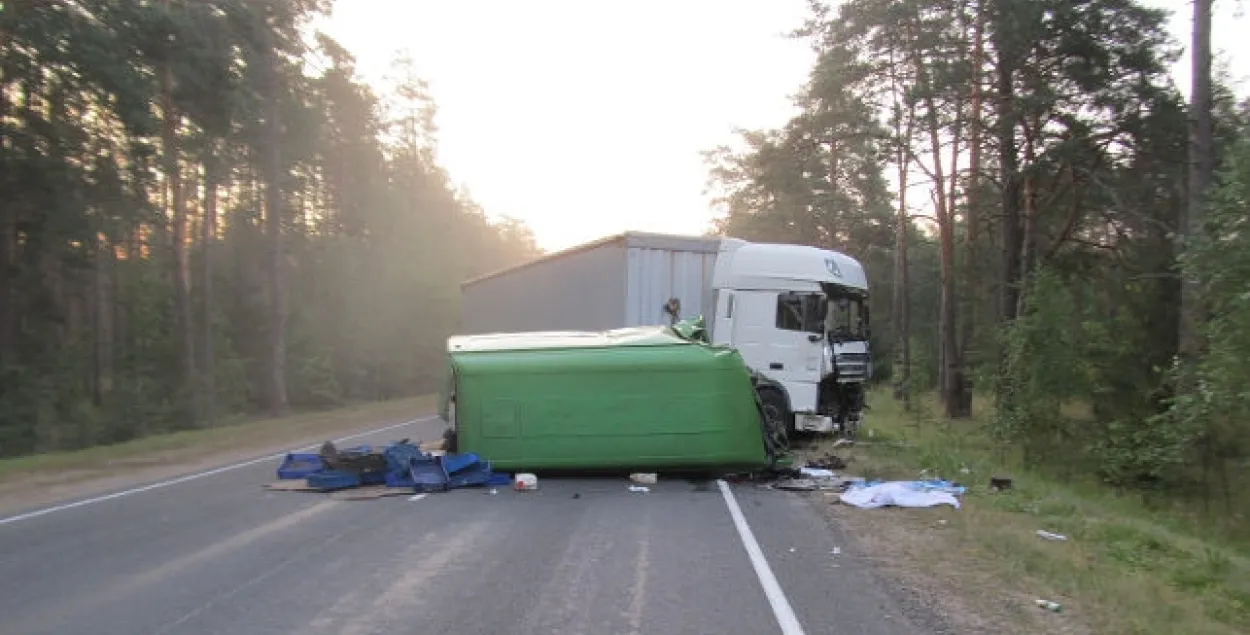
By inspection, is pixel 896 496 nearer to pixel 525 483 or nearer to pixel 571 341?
pixel 525 483

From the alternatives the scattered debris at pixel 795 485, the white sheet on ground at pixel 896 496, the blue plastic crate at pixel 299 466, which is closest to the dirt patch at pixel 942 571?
the white sheet on ground at pixel 896 496

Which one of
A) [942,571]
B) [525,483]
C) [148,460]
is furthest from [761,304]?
[148,460]

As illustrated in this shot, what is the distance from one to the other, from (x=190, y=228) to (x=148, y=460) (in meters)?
31.3

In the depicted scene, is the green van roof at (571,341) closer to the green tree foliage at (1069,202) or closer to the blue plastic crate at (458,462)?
the blue plastic crate at (458,462)

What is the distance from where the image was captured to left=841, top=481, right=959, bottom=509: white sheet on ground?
10.3 meters

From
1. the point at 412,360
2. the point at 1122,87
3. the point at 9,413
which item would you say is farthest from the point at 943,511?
the point at 412,360

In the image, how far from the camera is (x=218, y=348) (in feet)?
143

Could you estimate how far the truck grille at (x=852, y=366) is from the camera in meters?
16.4

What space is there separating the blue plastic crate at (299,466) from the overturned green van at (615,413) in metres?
1.99

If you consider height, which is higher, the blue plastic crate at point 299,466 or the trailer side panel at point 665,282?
the trailer side panel at point 665,282

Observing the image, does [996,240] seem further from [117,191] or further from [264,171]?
[117,191]

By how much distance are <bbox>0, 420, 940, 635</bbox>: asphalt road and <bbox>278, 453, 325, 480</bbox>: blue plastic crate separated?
4.15ft

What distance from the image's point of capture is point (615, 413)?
11852 mm

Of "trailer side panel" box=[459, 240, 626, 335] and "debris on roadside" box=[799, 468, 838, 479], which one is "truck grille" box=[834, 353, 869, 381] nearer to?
"debris on roadside" box=[799, 468, 838, 479]
